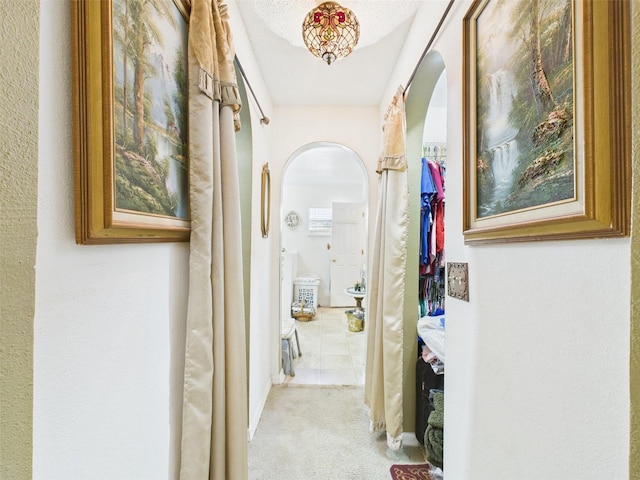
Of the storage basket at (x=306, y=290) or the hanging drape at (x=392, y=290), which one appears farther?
the storage basket at (x=306, y=290)

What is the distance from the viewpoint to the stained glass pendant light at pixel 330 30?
1252 millimetres

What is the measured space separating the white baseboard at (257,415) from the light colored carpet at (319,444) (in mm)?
32

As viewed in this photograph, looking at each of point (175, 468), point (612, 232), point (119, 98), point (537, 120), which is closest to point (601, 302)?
point (612, 232)

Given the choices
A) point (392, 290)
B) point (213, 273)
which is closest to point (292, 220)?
point (392, 290)

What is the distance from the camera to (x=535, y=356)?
625 millimetres

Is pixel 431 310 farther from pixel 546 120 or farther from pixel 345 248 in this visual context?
pixel 345 248

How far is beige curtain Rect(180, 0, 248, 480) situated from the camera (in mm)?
878

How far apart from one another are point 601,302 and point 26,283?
3.03 feet

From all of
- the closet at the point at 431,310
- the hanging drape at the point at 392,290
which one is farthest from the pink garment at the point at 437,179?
the hanging drape at the point at 392,290

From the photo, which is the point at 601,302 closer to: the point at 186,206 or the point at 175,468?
the point at 186,206

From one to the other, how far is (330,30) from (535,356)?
1.45 metres

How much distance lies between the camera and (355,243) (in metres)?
5.45

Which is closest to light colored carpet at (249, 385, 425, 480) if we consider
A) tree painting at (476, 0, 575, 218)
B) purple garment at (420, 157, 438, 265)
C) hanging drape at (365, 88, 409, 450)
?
hanging drape at (365, 88, 409, 450)

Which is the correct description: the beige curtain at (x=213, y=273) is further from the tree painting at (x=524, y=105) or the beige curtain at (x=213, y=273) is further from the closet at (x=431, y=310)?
the closet at (x=431, y=310)
